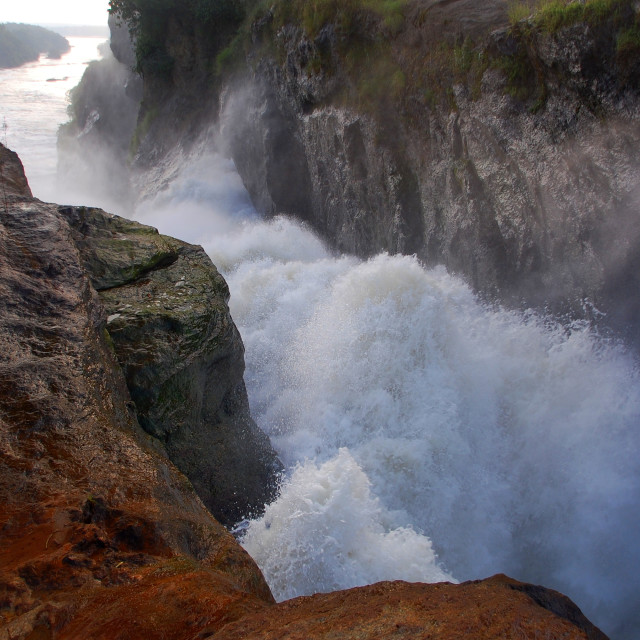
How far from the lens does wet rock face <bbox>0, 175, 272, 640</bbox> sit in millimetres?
1963

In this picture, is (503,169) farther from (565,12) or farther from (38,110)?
(38,110)

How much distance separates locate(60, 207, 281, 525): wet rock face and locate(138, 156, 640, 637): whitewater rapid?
42 centimetres

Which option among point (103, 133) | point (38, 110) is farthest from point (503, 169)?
point (38, 110)

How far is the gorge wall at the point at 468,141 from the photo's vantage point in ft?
18.3

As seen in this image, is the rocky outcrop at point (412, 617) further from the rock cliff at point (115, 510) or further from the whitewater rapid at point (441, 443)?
the whitewater rapid at point (441, 443)

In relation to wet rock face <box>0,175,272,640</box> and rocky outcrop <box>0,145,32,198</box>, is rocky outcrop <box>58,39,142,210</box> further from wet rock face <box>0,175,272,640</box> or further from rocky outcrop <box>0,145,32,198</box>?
wet rock face <box>0,175,272,640</box>

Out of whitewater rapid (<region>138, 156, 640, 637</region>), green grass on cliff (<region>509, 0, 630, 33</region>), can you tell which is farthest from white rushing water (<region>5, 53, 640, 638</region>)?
green grass on cliff (<region>509, 0, 630, 33</region>)

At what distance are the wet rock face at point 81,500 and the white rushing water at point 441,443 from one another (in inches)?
58.7

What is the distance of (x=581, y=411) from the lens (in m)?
5.83

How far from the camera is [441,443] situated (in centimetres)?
591

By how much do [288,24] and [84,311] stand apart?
9.29m

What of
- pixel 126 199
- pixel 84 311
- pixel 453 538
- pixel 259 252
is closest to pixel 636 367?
pixel 453 538

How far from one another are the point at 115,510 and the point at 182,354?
6.80 ft

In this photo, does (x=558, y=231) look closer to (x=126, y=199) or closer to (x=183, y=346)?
(x=183, y=346)
